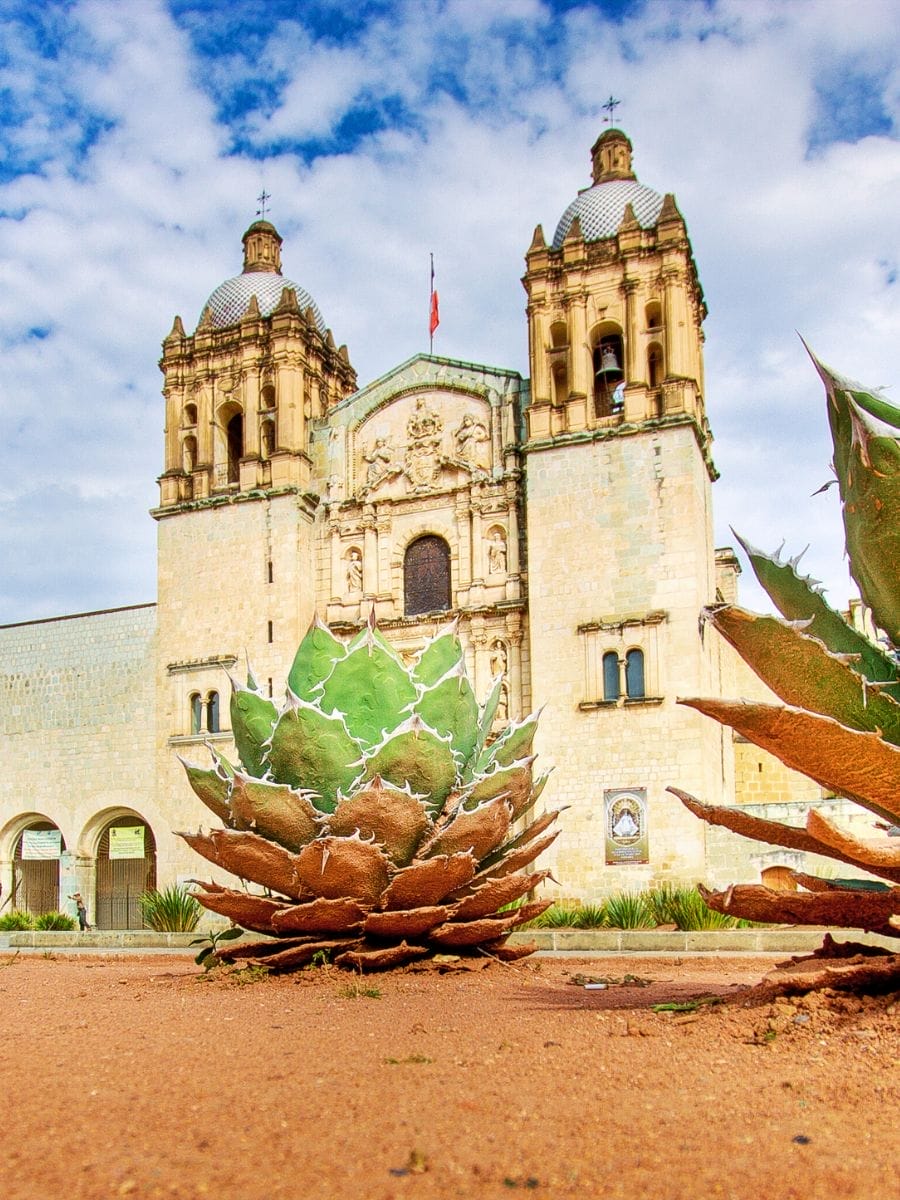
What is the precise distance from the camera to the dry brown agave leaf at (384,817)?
16.5ft

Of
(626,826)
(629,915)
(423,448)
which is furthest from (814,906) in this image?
(423,448)

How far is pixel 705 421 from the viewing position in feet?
75.2

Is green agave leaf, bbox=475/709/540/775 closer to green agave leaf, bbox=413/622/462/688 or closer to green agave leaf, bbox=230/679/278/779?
green agave leaf, bbox=413/622/462/688

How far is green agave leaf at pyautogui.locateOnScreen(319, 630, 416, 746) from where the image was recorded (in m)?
5.73

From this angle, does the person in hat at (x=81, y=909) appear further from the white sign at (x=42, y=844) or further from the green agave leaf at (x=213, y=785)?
the green agave leaf at (x=213, y=785)

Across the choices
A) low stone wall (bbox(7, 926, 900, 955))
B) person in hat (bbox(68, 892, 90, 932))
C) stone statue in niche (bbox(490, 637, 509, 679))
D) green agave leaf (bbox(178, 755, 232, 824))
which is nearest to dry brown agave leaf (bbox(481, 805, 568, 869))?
green agave leaf (bbox(178, 755, 232, 824))

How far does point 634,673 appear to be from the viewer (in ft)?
67.8

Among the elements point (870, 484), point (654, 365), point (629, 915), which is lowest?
point (629, 915)

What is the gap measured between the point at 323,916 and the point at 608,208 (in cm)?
2085

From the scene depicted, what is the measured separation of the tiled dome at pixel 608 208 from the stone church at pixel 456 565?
7 cm

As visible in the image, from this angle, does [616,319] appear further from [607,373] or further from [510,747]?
[510,747]

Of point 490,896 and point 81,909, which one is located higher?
point 490,896

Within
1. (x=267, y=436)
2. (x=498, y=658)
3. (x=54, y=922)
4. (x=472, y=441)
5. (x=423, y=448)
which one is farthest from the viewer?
(x=267, y=436)

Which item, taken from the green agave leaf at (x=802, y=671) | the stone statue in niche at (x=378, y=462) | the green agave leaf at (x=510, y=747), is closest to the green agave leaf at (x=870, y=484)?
the green agave leaf at (x=802, y=671)
